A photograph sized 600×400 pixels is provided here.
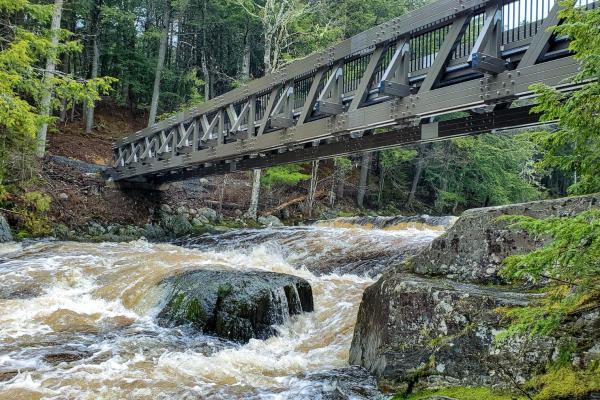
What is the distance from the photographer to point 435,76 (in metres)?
7.73

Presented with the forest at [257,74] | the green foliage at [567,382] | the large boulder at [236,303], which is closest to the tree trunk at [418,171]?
A: the forest at [257,74]

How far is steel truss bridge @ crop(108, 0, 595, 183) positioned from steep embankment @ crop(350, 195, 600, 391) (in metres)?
1.79

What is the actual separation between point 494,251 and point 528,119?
162 inches

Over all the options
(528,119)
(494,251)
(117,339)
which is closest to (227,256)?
(117,339)

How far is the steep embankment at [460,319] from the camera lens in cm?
336

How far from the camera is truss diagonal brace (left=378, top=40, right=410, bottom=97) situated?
8.20 metres

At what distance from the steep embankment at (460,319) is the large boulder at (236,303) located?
1.79 meters

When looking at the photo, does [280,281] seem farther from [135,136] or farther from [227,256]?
[135,136]

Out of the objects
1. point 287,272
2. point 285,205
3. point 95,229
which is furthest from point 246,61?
point 287,272

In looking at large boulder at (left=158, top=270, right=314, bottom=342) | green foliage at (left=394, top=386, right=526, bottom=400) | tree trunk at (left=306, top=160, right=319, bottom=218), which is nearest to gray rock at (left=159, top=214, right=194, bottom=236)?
tree trunk at (left=306, top=160, right=319, bottom=218)

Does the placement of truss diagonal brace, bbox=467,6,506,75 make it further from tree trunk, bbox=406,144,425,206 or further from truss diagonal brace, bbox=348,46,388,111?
tree trunk, bbox=406,144,425,206

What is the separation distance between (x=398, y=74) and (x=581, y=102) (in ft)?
19.3

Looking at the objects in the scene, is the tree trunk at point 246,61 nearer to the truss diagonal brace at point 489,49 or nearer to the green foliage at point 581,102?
the truss diagonal brace at point 489,49

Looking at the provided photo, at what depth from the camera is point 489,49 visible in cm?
695
